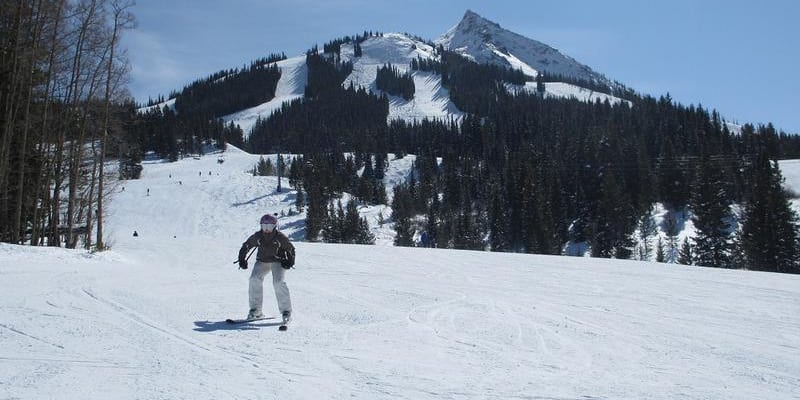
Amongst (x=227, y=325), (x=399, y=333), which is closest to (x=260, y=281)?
(x=227, y=325)

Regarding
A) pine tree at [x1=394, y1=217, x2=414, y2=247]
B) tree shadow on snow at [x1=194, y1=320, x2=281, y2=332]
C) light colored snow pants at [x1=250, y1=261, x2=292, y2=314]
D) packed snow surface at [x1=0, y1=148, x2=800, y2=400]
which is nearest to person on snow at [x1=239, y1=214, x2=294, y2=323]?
light colored snow pants at [x1=250, y1=261, x2=292, y2=314]

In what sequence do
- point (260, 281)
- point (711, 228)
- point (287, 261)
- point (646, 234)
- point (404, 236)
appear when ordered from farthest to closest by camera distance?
point (404, 236), point (646, 234), point (711, 228), point (260, 281), point (287, 261)

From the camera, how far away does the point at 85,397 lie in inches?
182

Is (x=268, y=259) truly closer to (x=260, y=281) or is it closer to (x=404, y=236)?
(x=260, y=281)

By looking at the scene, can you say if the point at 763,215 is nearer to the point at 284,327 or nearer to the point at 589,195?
the point at 589,195

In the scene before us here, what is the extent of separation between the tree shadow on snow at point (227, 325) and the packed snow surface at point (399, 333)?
0.06 metres

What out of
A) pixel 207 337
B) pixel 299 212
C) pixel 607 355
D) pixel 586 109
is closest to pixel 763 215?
pixel 607 355

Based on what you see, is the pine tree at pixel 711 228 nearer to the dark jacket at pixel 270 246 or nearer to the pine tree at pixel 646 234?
the pine tree at pixel 646 234

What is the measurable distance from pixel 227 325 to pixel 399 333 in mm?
2675

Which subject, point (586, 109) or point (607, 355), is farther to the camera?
point (586, 109)

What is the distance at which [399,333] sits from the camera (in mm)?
7625

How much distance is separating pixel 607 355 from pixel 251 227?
214 ft

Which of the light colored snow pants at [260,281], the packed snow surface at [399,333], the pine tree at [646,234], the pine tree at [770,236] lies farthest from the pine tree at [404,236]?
the light colored snow pants at [260,281]

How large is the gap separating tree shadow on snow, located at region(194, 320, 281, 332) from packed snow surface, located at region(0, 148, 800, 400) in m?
0.06
